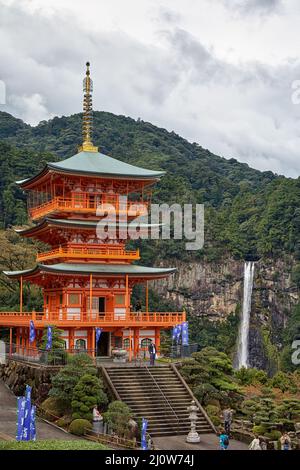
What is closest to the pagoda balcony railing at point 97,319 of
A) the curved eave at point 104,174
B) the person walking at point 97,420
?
the person walking at point 97,420

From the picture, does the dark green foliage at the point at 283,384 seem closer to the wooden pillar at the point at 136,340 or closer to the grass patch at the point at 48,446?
the wooden pillar at the point at 136,340

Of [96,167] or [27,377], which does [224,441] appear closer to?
[27,377]

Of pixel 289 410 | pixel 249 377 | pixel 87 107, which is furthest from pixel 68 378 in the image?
pixel 87 107

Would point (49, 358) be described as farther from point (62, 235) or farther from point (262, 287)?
point (262, 287)

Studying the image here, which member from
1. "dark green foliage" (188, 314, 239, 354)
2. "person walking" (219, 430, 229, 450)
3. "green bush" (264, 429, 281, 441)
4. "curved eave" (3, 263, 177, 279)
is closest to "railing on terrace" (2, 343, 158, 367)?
"curved eave" (3, 263, 177, 279)

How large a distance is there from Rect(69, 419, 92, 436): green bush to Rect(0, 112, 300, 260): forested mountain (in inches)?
2045

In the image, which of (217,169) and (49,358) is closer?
(49,358)

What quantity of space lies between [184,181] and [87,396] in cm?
7645

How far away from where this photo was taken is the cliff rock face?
80188 millimetres

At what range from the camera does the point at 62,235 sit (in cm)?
3688

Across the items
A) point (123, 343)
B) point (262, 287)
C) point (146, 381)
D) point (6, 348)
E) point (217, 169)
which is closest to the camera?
point (146, 381)

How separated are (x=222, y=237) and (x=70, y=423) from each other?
6284 centimetres

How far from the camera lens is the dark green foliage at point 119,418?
26.1 metres
